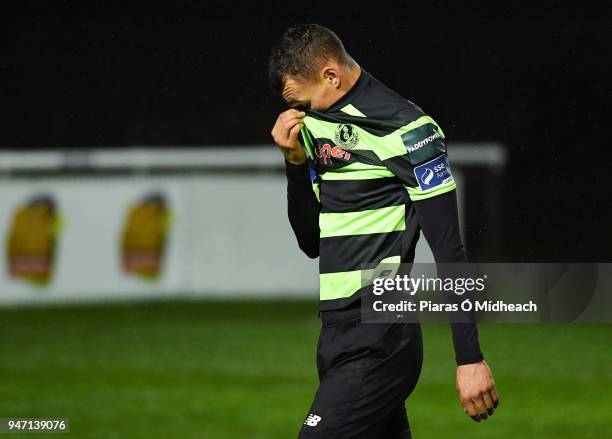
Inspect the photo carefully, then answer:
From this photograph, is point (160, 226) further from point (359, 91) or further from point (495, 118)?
point (359, 91)

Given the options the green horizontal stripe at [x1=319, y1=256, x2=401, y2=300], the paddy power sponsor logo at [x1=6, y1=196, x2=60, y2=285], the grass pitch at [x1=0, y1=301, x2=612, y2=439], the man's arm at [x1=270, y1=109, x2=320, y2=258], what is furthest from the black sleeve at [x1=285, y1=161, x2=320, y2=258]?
the paddy power sponsor logo at [x1=6, y1=196, x2=60, y2=285]

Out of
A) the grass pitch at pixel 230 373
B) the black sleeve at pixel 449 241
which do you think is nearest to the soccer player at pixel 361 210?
the black sleeve at pixel 449 241

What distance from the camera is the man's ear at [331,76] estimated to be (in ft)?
10.5

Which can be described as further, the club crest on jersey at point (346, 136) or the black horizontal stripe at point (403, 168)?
the club crest on jersey at point (346, 136)

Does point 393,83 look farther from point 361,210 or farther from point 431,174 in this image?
point 431,174

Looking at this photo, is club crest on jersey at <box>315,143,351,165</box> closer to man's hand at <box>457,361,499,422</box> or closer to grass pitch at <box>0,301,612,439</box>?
man's hand at <box>457,361,499,422</box>

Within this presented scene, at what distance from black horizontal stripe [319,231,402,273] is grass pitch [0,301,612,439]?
3.56 metres

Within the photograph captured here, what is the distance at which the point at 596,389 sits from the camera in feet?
27.9

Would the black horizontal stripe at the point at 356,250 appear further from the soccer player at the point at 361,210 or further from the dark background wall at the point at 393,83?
the dark background wall at the point at 393,83

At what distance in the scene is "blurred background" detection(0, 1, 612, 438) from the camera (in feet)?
27.1

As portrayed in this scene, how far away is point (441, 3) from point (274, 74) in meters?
12.6

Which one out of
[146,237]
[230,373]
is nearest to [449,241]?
[230,373]

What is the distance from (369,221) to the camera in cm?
313

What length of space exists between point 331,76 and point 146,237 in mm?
9293
